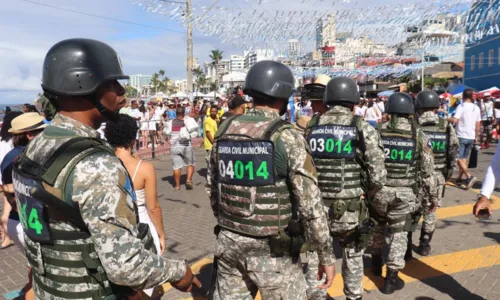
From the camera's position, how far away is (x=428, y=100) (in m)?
5.43

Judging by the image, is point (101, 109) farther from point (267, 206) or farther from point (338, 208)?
point (338, 208)

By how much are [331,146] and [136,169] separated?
1.84 m

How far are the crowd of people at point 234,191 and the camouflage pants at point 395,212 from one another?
13 millimetres

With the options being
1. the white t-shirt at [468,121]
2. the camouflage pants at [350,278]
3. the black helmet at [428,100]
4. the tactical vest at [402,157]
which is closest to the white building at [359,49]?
the white t-shirt at [468,121]

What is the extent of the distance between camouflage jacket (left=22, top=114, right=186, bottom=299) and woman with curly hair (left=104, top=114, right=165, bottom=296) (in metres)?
1.69

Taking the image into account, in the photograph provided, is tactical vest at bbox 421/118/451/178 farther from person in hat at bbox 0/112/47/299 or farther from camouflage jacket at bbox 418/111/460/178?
person in hat at bbox 0/112/47/299

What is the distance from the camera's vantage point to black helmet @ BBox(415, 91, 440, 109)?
5402mm

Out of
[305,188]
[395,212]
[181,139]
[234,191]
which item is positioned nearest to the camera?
[305,188]

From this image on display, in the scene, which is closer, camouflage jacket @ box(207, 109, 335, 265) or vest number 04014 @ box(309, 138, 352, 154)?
camouflage jacket @ box(207, 109, 335, 265)

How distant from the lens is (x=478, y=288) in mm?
4375

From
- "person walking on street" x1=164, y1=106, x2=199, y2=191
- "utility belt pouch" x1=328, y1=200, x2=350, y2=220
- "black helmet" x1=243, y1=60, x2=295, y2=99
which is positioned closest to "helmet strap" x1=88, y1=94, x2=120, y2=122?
"black helmet" x1=243, y1=60, x2=295, y2=99

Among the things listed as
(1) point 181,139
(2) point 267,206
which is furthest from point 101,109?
(1) point 181,139

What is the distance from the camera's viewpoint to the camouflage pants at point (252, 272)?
2609mm

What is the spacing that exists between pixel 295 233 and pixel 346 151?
1.44m
